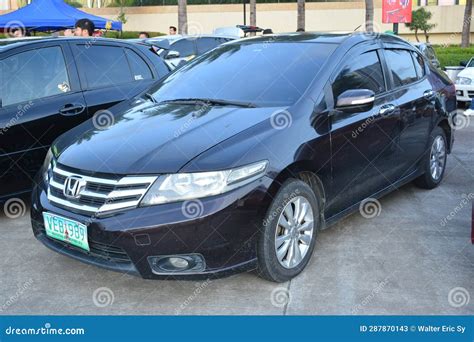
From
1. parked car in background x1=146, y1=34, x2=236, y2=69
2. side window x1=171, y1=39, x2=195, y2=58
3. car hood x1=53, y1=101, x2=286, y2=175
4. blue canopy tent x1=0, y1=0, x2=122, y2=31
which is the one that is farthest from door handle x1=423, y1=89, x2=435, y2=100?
blue canopy tent x1=0, y1=0, x2=122, y2=31

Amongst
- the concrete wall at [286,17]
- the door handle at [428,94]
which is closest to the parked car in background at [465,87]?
the door handle at [428,94]

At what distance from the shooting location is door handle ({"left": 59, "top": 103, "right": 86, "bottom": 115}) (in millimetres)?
5105

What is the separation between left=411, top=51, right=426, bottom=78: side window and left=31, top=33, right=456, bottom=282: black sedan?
0.50m

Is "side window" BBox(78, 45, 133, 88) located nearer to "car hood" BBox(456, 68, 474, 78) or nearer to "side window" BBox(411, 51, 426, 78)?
"side window" BBox(411, 51, 426, 78)

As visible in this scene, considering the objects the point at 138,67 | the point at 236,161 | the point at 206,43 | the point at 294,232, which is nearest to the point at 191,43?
the point at 206,43

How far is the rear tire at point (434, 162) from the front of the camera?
17.8 ft

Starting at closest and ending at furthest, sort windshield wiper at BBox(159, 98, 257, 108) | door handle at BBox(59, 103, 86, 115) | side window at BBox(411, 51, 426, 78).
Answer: windshield wiper at BBox(159, 98, 257, 108) < door handle at BBox(59, 103, 86, 115) < side window at BBox(411, 51, 426, 78)

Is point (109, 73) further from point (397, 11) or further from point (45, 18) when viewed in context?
point (397, 11)

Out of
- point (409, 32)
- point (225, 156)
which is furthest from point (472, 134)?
point (409, 32)

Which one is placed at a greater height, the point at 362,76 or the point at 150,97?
the point at 362,76

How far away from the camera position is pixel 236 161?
326 cm

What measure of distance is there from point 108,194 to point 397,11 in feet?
46.0
